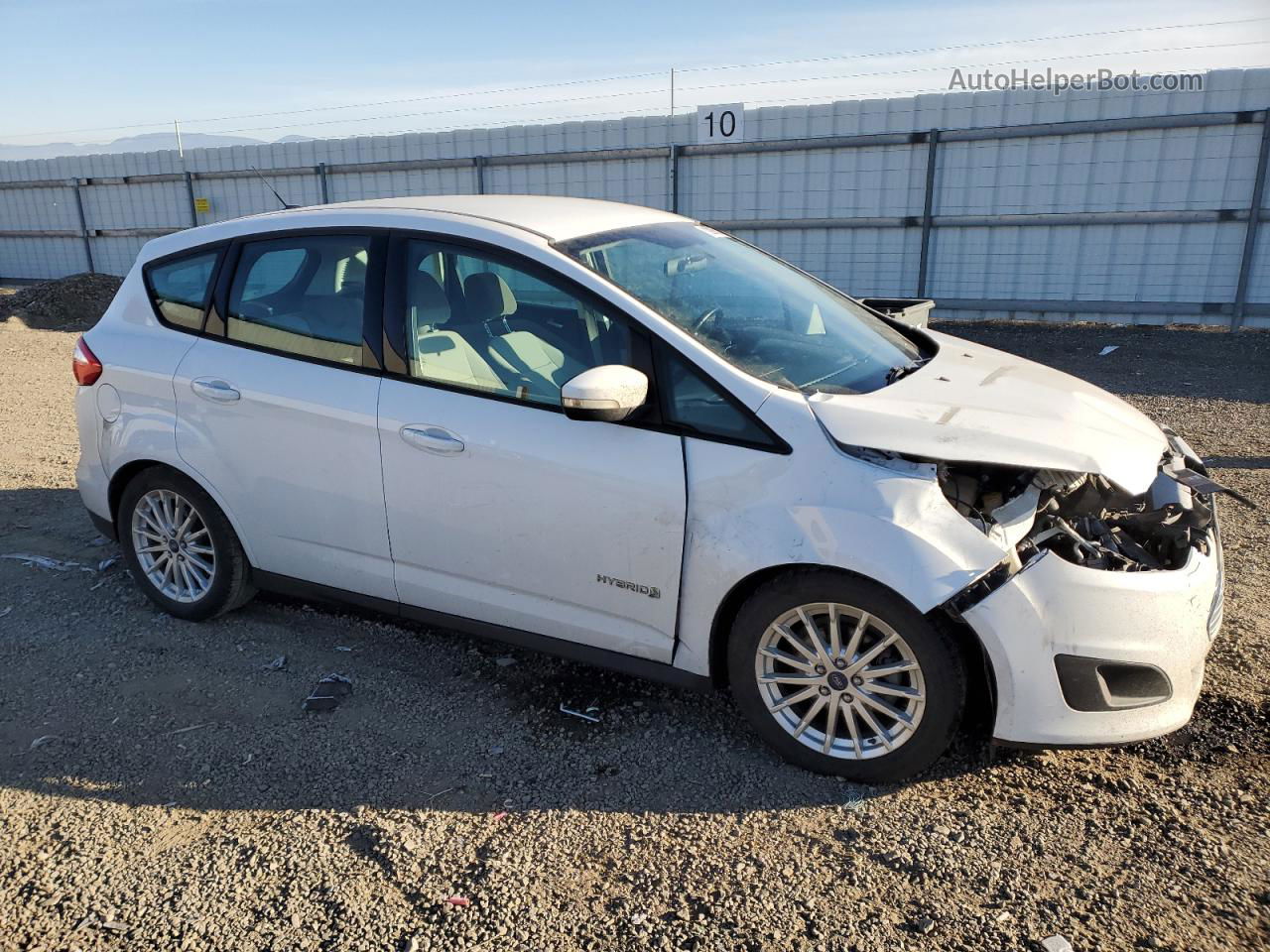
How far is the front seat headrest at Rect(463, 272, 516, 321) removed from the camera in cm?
359

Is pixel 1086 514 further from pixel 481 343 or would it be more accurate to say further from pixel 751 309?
pixel 481 343

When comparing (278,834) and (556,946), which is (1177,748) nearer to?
(556,946)

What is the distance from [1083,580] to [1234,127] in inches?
424

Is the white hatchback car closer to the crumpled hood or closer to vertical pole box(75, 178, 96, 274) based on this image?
the crumpled hood

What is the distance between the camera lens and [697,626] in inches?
126

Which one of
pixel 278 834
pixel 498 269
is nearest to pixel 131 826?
pixel 278 834

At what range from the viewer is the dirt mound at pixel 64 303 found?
1549 centimetres

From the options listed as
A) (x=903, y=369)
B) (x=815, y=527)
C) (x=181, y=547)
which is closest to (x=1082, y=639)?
(x=815, y=527)

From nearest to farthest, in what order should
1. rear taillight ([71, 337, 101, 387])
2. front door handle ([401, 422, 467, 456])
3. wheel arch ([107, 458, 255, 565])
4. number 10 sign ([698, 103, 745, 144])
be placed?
1. front door handle ([401, 422, 467, 456])
2. wheel arch ([107, 458, 255, 565])
3. rear taillight ([71, 337, 101, 387])
4. number 10 sign ([698, 103, 745, 144])

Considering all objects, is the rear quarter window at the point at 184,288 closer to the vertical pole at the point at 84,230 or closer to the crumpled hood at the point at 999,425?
the crumpled hood at the point at 999,425

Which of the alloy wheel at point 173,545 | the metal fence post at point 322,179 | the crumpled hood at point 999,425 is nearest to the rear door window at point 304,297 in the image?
the alloy wheel at point 173,545

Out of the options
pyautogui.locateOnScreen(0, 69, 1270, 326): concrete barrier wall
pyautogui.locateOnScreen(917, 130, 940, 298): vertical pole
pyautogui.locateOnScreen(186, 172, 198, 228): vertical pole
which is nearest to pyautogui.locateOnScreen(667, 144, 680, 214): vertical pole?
pyautogui.locateOnScreen(0, 69, 1270, 326): concrete barrier wall

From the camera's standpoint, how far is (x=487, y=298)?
3641 mm

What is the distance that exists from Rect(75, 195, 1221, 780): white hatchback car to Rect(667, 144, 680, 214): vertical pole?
1007cm
